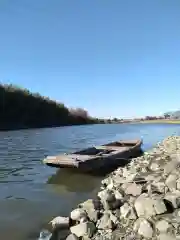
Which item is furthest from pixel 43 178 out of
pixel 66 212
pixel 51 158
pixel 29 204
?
pixel 66 212

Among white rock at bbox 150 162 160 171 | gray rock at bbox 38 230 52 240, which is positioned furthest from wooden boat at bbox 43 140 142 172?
gray rock at bbox 38 230 52 240

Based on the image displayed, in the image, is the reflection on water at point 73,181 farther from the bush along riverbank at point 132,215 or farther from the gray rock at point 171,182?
the gray rock at point 171,182

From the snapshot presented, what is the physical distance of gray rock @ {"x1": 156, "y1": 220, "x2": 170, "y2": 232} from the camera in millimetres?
5766

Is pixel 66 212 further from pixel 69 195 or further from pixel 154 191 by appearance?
pixel 154 191

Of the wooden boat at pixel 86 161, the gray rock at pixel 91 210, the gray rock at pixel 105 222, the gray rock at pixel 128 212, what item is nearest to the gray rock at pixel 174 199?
the gray rock at pixel 128 212

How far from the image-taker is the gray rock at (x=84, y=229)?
6.49 m

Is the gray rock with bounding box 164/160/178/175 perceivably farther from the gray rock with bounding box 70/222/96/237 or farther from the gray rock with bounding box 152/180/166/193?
the gray rock with bounding box 70/222/96/237

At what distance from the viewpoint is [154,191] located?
24.2 ft

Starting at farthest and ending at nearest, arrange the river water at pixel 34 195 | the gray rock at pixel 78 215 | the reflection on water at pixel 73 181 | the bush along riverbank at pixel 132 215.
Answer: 1. the reflection on water at pixel 73 181
2. the river water at pixel 34 195
3. the gray rock at pixel 78 215
4. the bush along riverbank at pixel 132 215

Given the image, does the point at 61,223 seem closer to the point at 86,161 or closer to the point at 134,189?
the point at 134,189

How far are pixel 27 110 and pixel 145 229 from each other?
75.7 metres

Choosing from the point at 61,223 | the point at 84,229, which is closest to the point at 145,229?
the point at 84,229

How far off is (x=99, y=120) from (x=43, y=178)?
122 metres

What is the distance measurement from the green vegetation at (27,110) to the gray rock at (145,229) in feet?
196
